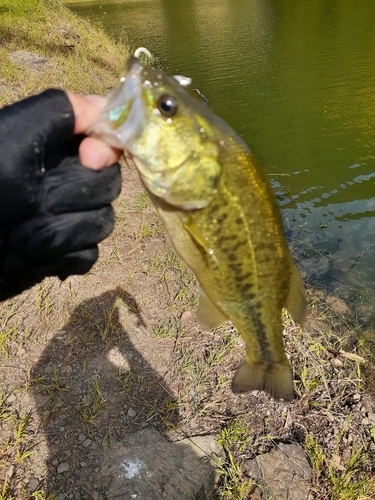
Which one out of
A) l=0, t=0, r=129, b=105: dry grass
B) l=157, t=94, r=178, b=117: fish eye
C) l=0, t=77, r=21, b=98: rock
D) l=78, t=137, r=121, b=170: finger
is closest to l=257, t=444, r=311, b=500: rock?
l=78, t=137, r=121, b=170: finger

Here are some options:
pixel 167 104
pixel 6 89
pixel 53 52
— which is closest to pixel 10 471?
pixel 167 104

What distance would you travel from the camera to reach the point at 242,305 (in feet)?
7.38

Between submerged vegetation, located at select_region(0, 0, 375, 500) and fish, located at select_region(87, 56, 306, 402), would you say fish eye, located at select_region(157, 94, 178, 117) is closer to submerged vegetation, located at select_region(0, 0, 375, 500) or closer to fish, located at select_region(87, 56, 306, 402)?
fish, located at select_region(87, 56, 306, 402)

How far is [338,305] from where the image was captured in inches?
221

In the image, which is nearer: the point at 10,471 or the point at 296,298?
the point at 296,298

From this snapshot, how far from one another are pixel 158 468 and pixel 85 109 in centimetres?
277

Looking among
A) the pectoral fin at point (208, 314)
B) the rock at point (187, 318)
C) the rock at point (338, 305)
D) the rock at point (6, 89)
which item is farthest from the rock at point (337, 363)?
the rock at point (6, 89)

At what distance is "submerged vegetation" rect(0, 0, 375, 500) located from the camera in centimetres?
320

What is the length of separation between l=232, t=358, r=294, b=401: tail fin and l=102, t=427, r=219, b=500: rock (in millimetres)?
1256

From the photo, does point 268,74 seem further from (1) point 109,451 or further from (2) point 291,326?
(1) point 109,451

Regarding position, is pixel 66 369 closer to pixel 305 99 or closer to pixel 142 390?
pixel 142 390

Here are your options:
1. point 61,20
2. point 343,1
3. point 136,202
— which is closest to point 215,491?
point 136,202

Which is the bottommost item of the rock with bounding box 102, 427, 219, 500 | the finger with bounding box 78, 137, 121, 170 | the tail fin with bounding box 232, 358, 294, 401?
the rock with bounding box 102, 427, 219, 500

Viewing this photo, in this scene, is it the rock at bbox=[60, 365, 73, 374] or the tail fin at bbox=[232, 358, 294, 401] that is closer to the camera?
the tail fin at bbox=[232, 358, 294, 401]
